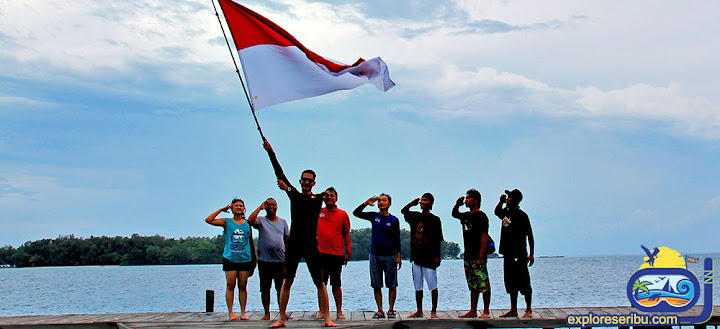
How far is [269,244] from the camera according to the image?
33.8 feet

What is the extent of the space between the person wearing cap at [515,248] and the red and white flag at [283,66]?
2.71 meters

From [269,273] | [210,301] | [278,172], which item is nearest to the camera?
[278,172]

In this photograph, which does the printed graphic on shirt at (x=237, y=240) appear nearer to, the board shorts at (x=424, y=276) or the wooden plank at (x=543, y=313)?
the board shorts at (x=424, y=276)

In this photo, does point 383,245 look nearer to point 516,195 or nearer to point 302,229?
point 302,229

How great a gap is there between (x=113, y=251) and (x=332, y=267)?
341 feet

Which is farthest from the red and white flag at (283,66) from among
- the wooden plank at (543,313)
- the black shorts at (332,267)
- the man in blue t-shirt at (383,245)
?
the wooden plank at (543,313)

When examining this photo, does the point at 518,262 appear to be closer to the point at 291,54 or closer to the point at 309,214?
the point at 309,214

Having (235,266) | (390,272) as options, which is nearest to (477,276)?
(390,272)

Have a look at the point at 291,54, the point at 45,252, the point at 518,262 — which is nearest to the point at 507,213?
the point at 518,262

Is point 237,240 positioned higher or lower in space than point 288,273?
higher

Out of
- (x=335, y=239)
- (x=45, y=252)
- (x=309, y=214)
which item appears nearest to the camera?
(x=309, y=214)

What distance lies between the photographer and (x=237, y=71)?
9422 millimetres

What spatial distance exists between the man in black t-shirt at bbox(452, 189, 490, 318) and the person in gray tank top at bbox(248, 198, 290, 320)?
115 inches

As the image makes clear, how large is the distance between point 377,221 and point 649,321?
4.35m
